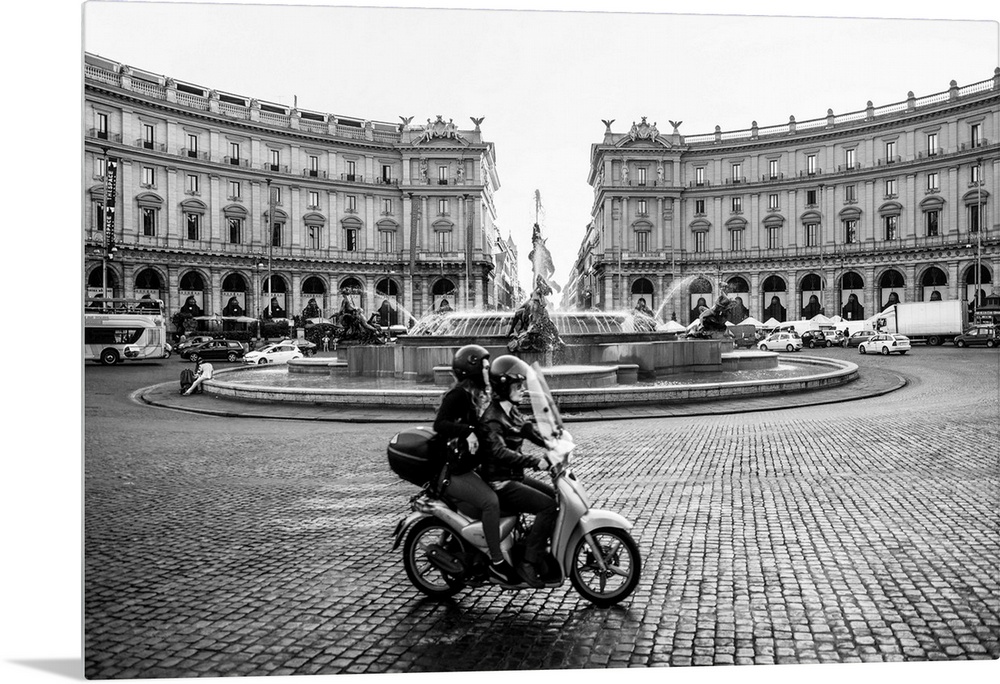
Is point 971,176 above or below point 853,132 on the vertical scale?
below

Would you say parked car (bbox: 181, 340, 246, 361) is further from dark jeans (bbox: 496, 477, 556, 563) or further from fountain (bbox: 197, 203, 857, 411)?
dark jeans (bbox: 496, 477, 556, 563)

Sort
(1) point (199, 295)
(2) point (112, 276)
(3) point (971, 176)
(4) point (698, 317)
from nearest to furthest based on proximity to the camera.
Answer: (2) point (112, 276), (3) point (971, 176), (1) point (199, 295), (4) point (698, 317)

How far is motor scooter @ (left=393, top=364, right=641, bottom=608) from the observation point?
4.28 m

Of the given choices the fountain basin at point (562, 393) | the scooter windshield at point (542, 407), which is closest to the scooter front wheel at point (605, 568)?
the scooter windshield at point (542, 407)

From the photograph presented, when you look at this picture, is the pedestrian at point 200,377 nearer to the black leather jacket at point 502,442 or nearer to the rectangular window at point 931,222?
the black leather jacket at point 502,442

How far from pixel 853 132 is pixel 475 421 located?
17.3 ft

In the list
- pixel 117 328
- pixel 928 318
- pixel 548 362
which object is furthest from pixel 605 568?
pixel 928 318

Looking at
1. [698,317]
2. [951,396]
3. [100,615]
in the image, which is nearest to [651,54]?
[100,615]

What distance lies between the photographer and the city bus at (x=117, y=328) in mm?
5223

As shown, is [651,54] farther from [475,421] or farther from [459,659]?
[459,659]

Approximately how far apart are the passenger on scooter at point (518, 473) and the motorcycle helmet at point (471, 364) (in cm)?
16

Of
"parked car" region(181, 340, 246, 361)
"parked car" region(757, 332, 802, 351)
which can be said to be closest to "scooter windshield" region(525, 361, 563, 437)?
"parked car" region(181, 340, 246, 361)

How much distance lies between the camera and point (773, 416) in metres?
13.2

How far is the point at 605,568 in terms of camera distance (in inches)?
172
